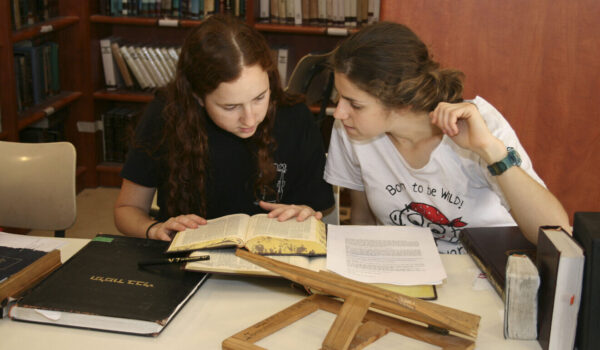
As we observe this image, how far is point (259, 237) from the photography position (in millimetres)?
1270

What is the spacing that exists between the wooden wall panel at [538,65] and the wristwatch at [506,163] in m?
0.77

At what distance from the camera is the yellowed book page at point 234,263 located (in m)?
1.19

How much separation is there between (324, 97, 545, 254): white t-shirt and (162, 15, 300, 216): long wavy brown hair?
0.84 ft

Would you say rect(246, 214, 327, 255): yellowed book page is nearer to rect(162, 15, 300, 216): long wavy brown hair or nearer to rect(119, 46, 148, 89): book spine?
rect(162, 15, 300, 216): long wavy brown hair

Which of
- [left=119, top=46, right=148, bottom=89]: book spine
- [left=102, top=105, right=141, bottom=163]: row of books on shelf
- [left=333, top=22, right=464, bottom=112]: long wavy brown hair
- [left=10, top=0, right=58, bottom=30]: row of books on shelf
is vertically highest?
[left=10, top=0, right=58, bottom=30]: row of books on shelf

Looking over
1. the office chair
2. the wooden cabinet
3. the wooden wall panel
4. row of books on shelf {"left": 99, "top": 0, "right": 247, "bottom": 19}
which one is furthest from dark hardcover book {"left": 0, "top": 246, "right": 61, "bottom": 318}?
row of books on shelf {"left": 99, "top": 0, "right": 247, "bottom": 19}

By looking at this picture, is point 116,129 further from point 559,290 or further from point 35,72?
point 559,290

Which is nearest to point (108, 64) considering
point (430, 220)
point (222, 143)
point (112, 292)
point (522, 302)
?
point (222, 143)

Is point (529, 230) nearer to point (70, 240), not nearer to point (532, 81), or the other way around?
point (532, 81)

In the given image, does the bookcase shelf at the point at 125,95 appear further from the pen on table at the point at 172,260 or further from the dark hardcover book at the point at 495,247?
the dark hardcover book at the point at 495,247

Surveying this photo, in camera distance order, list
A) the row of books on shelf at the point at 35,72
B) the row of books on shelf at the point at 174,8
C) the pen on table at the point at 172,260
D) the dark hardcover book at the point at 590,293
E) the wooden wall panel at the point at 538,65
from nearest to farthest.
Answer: the dark hardcover book at the point at 590,293 → the pen on table at the point at 172,260 → the wooden wall panel at the point at 538,65 → the row of books on shelf at the point at 35,72 → the row of books on shelf at the point at 174,8

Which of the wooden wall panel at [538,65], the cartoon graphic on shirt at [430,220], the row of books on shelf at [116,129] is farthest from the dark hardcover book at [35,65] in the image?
the cartoon graphic on shirt at [430,220]

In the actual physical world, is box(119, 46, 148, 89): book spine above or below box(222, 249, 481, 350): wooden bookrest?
above

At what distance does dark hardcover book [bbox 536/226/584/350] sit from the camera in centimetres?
100
